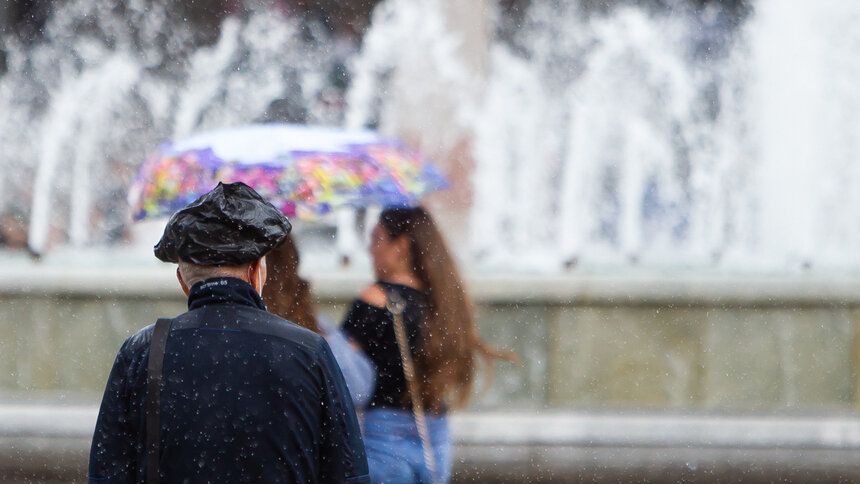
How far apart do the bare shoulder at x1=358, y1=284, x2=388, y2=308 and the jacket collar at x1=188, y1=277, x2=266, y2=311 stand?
99 centimetres

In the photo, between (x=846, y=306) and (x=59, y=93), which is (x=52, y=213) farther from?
(x=846, y=306)

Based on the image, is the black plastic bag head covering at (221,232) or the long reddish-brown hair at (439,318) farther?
the long reddish-brown hair at (439,318)

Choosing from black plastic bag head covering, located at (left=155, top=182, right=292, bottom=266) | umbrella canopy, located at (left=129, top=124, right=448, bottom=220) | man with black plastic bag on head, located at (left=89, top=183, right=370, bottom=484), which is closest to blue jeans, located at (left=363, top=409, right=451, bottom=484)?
umbrella canopy, located at (left=129, top=124, right=448, bottom=220)

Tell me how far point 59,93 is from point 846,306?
6290 millimetres

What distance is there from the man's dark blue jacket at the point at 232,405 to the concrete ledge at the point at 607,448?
2.12 m

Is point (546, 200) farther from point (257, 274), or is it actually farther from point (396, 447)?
point (257, 274)

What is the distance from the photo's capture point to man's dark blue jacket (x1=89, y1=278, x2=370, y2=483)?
5.67 ft

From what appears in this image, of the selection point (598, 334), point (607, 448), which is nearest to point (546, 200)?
point (598, 334)

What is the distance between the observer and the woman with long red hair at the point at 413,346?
8.95 ft

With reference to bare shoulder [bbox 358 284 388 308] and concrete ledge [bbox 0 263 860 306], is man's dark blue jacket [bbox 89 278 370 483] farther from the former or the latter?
concrete ledge [bbox 0 263 860 306]

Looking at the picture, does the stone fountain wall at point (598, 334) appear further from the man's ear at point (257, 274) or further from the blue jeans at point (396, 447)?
the man's ear at point (257, 274)

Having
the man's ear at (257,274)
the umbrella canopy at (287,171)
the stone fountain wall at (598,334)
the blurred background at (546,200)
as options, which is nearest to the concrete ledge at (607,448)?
the blurred background at (546,200)

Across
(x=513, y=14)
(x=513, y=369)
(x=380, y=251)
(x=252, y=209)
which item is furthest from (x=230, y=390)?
(x=513, y=14)

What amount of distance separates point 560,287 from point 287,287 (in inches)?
72.8
